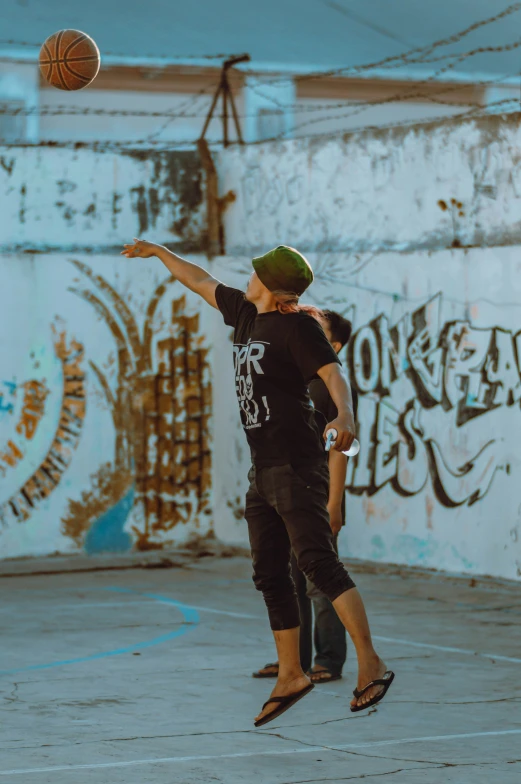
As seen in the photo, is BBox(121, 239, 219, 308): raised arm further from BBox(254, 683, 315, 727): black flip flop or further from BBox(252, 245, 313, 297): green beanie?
BBox(254, 683, 315, 727): black flip flop

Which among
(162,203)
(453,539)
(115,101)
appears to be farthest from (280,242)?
(115,101)

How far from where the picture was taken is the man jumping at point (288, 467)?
6023mm

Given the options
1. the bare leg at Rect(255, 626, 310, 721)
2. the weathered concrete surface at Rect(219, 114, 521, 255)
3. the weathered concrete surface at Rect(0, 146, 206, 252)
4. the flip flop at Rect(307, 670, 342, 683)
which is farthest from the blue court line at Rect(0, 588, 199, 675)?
the weathered concrete surface at Rect(0, 146, 206, 252)

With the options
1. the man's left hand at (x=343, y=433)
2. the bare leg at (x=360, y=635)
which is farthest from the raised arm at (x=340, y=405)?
the bare leg at (x=360, y=635)

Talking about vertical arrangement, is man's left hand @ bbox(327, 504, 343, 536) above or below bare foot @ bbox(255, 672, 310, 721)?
above

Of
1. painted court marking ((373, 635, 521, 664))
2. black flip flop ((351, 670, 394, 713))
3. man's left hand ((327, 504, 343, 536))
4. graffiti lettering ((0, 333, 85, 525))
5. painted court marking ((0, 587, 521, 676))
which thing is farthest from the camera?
graffiti lettering ((0, 333, 85, 525))

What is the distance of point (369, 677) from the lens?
19.6 ft

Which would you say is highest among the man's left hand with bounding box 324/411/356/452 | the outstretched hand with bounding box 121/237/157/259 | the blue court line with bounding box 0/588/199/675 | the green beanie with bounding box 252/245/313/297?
the outstretched hand with bounding box 121/237/157/259

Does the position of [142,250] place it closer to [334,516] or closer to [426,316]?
[334,516]

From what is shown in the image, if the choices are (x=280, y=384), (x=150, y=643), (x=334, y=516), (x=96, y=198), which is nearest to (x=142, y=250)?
(x=280, y=384)

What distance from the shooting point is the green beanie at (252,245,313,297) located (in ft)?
20.3

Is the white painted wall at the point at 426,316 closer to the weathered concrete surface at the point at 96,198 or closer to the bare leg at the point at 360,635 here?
the weathered concrete surface at the point at 96,198

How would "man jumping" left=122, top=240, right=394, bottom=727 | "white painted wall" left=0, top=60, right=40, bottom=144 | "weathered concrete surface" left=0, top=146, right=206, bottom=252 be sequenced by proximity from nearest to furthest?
1. "man jumping" left=122, top=240, right=394, bottom=727
2. "weathered concrete surface" left=0, top=146, right=206, bottom=252
3. "white painted wall" left=0, top=60, right=40, bottom=144

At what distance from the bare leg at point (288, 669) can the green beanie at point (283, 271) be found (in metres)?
1.60
